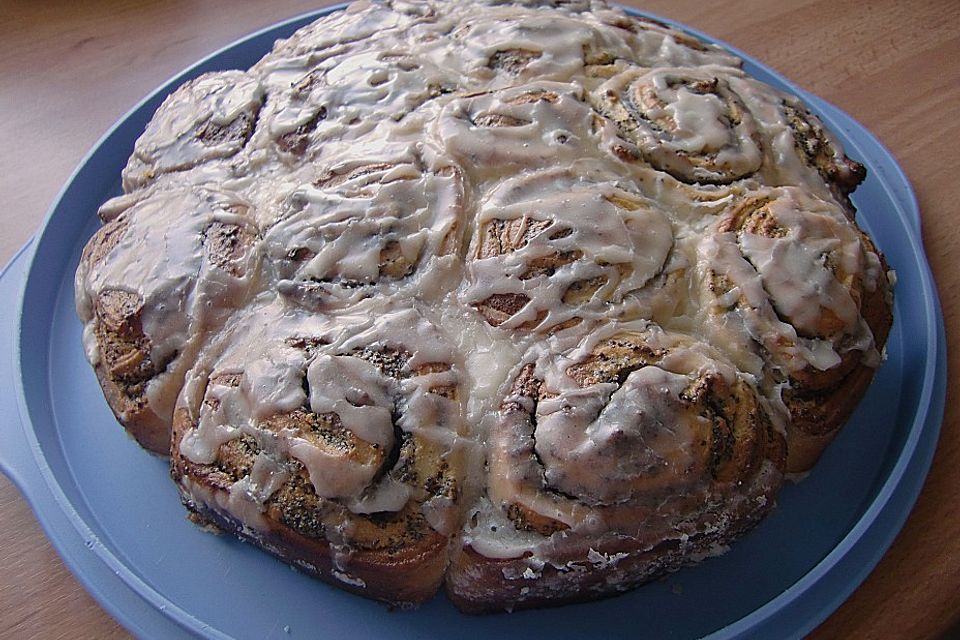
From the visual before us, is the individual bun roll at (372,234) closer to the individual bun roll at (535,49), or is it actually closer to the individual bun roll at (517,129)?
the individual bun roll at (517,129)

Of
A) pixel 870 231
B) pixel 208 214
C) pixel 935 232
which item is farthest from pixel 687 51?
pixel 208 214

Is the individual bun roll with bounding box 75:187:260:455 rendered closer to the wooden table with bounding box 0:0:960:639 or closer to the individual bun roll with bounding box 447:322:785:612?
the wooden table with bounding box 0:0:960:639

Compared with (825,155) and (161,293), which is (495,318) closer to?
(161,293)

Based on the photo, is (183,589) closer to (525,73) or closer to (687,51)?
(525,73)

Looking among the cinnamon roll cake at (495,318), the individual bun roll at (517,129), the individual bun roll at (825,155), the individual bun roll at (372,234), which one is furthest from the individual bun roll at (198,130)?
the individual bun roll at (825,155)

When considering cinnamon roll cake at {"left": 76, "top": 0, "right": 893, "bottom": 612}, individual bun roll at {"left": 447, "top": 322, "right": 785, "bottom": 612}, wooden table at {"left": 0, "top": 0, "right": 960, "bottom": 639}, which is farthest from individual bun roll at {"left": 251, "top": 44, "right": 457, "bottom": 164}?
wooden table at {"left": 0, "top": 0, "right": 960, "bottom": 639}

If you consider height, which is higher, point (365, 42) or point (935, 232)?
point (365, 42)

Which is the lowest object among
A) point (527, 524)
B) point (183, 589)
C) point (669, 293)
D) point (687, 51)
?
point (183, 589)
